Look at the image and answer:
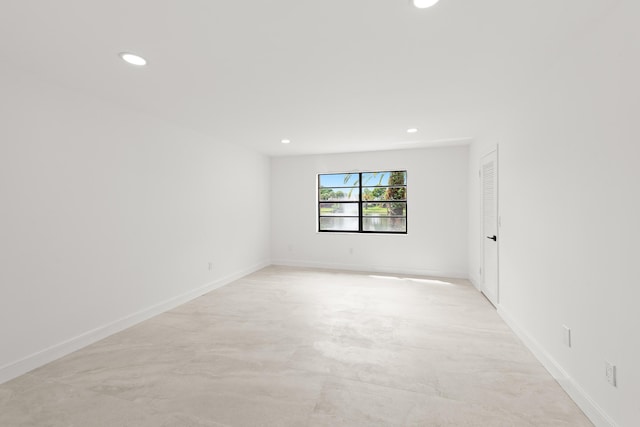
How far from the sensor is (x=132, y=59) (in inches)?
84.4

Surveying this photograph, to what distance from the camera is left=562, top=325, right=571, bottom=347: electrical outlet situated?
202cm

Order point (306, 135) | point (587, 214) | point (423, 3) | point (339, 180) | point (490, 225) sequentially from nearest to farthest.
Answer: point (423, 3), point (587, 214), point (490, 225), point (306, 135), point (339, 180)

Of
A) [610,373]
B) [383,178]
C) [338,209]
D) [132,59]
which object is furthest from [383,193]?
[132,59]

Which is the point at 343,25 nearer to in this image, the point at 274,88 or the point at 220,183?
the point at 274,88

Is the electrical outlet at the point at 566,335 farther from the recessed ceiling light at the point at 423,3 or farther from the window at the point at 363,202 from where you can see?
the window at the point at 363,202

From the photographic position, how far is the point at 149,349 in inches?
104

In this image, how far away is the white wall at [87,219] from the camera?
229 cm

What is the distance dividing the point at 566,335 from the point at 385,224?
384 centimetres

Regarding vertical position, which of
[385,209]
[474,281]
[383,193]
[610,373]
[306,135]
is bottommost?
[474,281]

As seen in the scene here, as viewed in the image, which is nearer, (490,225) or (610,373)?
(610,373)

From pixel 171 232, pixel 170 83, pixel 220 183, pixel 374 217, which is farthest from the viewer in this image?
pixel 374 217

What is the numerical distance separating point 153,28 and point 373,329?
3.11m

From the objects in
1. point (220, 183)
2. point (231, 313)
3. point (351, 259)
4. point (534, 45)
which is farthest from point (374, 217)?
point (534, 45)

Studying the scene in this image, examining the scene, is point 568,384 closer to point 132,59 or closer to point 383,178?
point 132,59
